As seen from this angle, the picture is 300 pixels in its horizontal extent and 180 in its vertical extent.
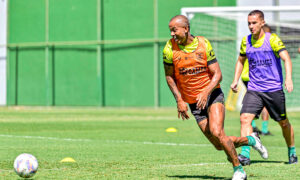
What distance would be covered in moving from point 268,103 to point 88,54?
22167 millimetres

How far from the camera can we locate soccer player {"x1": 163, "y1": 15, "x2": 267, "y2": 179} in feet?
24.6

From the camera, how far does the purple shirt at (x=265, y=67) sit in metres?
9.37

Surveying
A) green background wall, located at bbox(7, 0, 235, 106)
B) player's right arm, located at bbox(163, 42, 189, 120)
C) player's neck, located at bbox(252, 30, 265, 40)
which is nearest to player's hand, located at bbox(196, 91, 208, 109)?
player's right arm, located at bbox(163, 42, 189, 120)

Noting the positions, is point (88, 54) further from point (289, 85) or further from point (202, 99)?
point (202, 99)

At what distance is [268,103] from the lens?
9484 millimetres

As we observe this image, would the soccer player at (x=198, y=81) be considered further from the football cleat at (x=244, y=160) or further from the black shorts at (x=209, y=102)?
the football cleat at (x=244, y=160)

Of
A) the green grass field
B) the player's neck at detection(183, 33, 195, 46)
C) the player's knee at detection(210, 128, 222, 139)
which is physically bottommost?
the green grass field

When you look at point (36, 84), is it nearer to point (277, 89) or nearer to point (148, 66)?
point (148, 66)

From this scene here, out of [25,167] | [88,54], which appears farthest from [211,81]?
[88,54]

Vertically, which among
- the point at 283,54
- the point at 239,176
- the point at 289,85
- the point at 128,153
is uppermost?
the point at 283,54

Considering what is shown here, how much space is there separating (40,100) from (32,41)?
295cm

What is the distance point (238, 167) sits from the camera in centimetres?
748

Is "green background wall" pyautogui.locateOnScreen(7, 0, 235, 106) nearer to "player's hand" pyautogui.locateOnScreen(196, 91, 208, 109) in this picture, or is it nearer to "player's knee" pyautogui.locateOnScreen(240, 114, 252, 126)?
"player's knee" pyautogui.locateOnScreen(240, 114, 252, 126)

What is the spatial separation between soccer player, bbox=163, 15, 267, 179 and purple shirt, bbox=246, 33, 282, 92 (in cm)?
174
